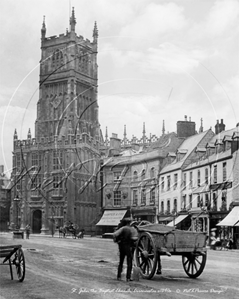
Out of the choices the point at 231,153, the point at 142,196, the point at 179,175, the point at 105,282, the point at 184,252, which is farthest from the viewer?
the point at 142,196

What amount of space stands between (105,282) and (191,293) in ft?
8.49

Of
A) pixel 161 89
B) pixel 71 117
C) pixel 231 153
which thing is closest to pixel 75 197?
pixel 71 117

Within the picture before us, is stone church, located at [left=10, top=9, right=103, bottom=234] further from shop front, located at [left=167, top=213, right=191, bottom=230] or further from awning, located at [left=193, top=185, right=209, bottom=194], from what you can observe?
awning, located at [left=193, top=185, right=209, bottom=194]

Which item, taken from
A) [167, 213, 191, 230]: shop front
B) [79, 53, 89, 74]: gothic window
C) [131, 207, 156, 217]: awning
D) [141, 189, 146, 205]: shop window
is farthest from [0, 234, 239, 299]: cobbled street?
[79, 53, 89, 74]: gothic window

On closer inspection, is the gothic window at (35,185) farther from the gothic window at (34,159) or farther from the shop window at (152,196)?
the shop window at (152,196)

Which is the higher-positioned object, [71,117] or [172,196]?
[71,117]

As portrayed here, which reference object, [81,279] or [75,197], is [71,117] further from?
[81,279]

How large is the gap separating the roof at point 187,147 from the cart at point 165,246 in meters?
34.1

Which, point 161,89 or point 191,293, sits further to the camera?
point 161,89

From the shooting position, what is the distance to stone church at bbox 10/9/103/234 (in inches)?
2889

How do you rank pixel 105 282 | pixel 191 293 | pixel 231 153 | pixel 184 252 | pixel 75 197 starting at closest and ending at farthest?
1. pixel 191 293
2. pixel 105 282
3. pixel 184 252
4. pixel 231 153
5. pixel 75 197

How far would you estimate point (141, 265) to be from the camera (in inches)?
565

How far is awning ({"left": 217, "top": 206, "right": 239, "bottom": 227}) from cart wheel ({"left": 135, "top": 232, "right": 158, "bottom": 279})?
23.8 meters

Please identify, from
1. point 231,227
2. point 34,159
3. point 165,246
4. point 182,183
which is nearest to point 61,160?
point 34,159
